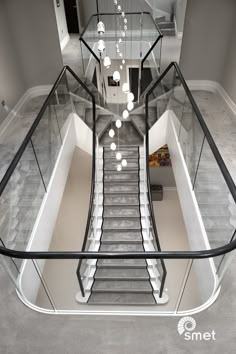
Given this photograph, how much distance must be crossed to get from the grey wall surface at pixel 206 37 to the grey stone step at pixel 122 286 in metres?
5.45

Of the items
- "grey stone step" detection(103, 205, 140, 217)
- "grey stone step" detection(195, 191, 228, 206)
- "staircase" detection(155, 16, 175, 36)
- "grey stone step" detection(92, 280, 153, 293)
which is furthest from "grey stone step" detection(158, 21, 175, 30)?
"grey stone step" detection(92, 280, 153, 293)

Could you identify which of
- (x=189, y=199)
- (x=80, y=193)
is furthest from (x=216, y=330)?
(x=80, y=193)

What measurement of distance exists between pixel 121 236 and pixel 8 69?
473 centimetres

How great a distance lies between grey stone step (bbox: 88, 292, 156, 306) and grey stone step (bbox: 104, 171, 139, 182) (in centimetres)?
354

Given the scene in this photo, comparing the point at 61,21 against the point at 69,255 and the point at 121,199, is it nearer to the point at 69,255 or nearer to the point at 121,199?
the point at 121,199

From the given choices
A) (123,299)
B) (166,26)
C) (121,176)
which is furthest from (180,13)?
(123,299)

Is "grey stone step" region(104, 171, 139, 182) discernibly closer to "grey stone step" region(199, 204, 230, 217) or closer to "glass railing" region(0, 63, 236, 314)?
"glass railing" region(0, 63, 236, 314)

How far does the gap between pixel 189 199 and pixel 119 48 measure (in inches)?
239

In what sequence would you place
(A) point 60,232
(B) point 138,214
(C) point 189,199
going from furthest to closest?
(A) point 60,232 < (B) point 138,214 < (C) point 189,199

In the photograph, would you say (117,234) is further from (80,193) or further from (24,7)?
(24,7)

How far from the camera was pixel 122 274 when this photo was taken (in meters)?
4.57

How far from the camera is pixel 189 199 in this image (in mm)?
4254

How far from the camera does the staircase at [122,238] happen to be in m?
3.95

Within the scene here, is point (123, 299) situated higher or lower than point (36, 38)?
lower
